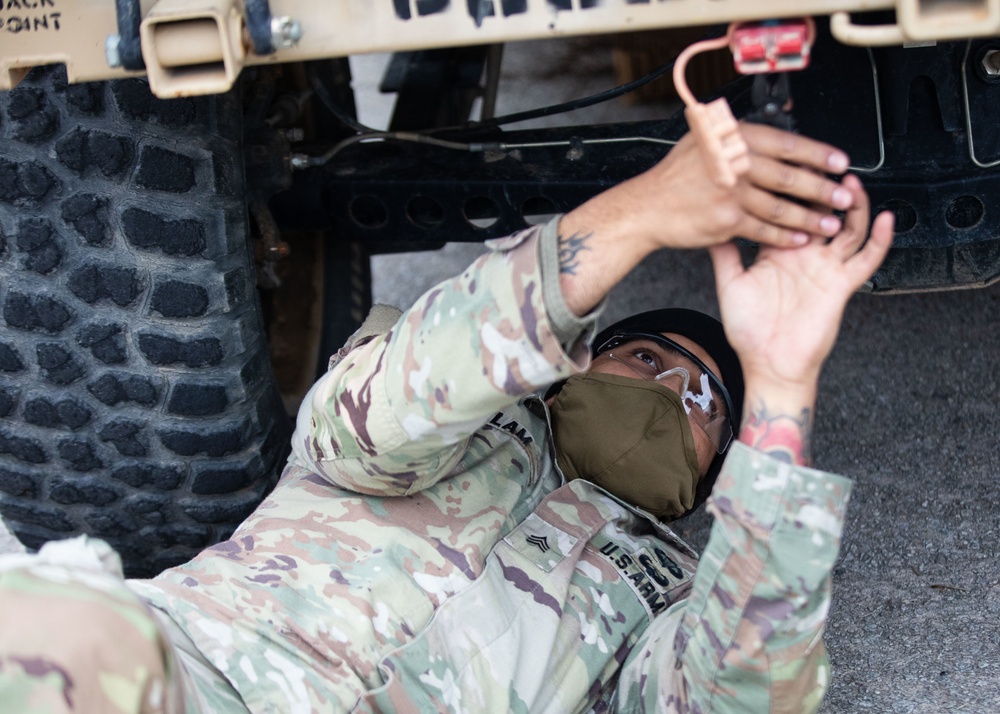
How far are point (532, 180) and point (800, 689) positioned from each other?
1008 mm

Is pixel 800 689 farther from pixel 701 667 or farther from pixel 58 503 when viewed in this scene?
pixel 58 503

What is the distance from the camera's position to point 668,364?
2193mm

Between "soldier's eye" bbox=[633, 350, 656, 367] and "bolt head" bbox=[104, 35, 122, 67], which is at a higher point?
"bolt head" bbox=[104, 35, 122, 67]

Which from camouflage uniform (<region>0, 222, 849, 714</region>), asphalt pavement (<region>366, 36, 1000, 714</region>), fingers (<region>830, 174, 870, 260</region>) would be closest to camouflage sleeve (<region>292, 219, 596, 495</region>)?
camouflage uniform (<region>0, 222, 849, 714</region>)

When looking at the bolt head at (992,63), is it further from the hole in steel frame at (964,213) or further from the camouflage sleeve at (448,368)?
the camouflage sleeve at (448,368)

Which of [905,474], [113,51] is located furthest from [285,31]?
[905,474]

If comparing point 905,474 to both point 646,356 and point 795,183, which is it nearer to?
point 646,356

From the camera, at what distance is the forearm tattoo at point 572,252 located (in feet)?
4.58

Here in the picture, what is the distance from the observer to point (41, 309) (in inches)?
71.6

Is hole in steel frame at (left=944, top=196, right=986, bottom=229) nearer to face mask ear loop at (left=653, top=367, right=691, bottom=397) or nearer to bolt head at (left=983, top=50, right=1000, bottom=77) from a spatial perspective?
bolt head at (left=983, top=50, right=1000, bottom=77)

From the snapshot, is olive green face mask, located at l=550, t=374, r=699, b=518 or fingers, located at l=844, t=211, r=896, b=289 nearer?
fingers, located at l=844, t=211, r=896, b=289

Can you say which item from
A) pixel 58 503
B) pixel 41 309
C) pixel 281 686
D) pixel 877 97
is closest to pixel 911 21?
pixel 877 97

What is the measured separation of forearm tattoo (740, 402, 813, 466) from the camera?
1.34m

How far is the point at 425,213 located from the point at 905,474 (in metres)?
1.19
